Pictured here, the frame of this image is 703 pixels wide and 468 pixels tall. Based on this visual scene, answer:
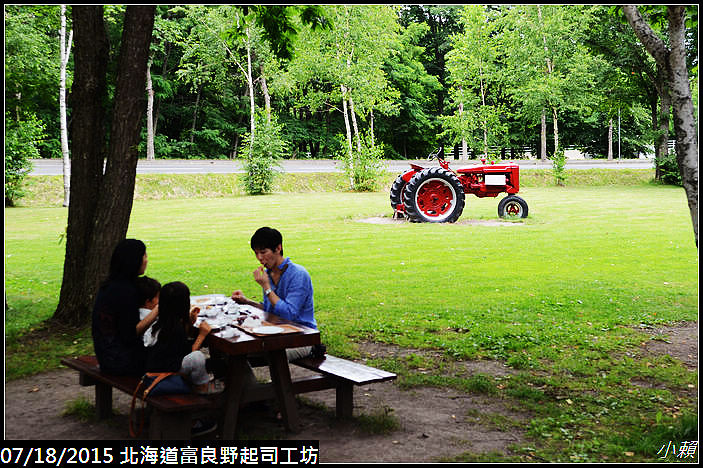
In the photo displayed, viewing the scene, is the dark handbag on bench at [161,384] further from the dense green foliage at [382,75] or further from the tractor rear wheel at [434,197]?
the dense green foliage at [382,75]

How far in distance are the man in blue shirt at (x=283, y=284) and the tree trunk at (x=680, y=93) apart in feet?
8.64

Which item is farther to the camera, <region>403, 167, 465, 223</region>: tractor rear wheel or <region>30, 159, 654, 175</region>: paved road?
<region>30, 159, 654, 175</region>: paved road

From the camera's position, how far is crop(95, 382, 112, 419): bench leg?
5.26 metres

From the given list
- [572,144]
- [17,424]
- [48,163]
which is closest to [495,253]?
[17,424]

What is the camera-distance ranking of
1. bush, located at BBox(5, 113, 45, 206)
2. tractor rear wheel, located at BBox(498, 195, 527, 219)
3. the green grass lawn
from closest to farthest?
the green grass lawn → tractor rear wheel, located at BBox(498, 195, 527, 219) → bush, located at BBox(5, 113, 45, 206)

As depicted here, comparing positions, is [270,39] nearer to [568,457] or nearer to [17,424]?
[17,424]

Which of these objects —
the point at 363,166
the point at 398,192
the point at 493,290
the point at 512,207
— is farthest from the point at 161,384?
the point at 363,166

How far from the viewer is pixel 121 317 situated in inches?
190

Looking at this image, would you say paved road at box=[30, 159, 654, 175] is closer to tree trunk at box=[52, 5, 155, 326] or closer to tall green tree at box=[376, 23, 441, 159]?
tall green tree at box=[376, 23, 441, 159]

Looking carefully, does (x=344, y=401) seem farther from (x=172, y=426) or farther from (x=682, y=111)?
(x=682, y=111)

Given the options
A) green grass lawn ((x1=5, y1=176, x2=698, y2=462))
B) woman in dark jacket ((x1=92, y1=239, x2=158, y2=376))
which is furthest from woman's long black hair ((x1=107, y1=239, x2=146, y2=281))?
green grass lawn ((x1=5, y1=176, x2=698, y2=462))

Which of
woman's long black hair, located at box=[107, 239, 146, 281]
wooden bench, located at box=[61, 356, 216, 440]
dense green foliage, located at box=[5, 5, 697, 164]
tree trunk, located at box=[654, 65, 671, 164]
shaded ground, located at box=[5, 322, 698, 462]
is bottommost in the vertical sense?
shaded ground, located at box=[5, 322, 698, 462]

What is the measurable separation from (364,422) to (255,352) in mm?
1046

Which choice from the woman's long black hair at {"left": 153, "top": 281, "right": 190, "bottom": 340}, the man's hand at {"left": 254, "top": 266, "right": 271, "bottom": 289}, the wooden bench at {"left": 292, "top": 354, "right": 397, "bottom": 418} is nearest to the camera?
the woman's long black hair at {"left": 153, "top": 281, "right": 190, "bottom": 340}
